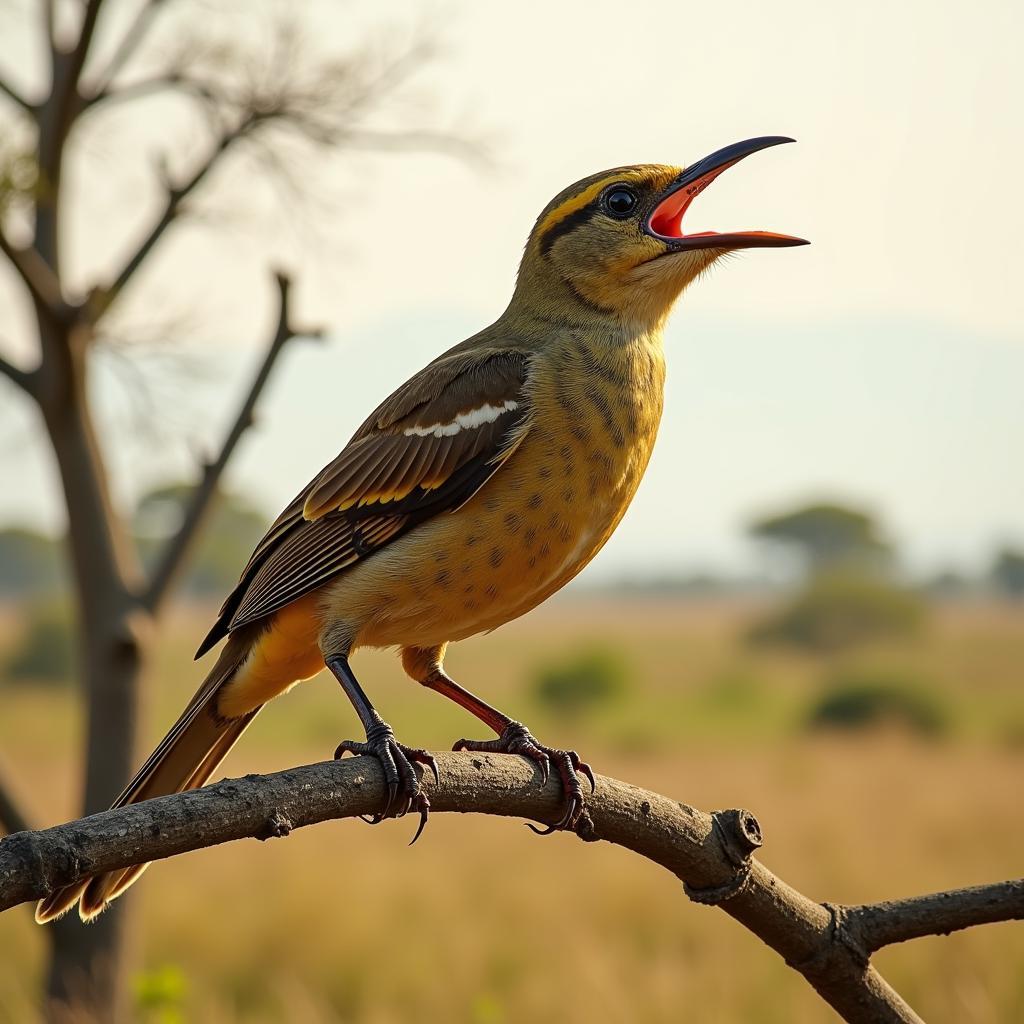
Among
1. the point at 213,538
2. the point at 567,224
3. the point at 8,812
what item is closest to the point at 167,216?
the point at 8,812

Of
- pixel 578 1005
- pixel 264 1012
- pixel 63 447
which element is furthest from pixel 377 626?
pixel 264 1012

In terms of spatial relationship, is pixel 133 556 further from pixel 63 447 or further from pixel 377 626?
pixel 377 626

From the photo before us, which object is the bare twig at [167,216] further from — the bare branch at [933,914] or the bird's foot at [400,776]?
the bare branch at [933,914]

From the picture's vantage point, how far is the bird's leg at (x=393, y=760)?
3670mm

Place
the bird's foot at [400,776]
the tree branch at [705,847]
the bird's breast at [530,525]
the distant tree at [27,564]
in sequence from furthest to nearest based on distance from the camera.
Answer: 1. the distant tree at [27,564]
2. the bird's breast at [530,525]
3. the bird's foot at [400,776]
4. the tree branch at [705,847]

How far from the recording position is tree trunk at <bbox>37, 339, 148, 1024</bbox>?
8625 millimetres

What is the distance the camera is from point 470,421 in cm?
496

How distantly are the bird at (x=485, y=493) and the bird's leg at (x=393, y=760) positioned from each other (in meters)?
0.01

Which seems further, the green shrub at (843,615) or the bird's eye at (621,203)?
the green shrub at (843,615)

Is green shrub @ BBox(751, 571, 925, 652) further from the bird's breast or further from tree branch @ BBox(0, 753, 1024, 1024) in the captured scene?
tree branch @ BBox(0, 753, 1024, 1024)

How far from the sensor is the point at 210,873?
2633 cm

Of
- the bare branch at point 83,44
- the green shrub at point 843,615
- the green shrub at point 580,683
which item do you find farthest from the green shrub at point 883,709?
the bare branch at point 83,44

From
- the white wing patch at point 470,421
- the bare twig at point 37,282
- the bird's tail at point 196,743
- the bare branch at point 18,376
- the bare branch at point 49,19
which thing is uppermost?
the bare branch at point 49,19

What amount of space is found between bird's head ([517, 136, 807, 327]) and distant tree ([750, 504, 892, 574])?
9510 centimetres
